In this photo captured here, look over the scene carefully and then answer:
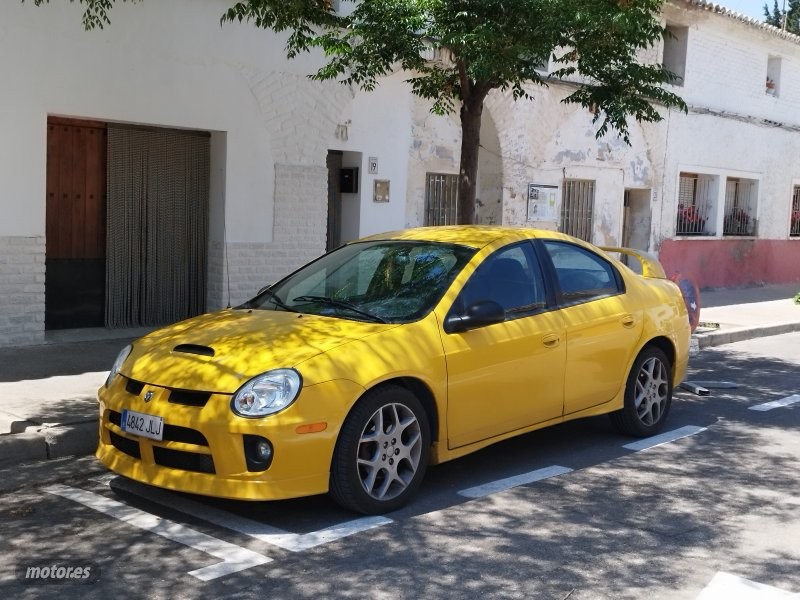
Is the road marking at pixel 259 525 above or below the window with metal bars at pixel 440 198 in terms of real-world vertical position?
below

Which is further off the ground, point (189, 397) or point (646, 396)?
point (189, 397)

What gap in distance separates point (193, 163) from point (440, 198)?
4.25m

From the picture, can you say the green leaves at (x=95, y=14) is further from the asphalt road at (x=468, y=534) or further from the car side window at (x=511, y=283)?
the car side window at (x=511, y=283)

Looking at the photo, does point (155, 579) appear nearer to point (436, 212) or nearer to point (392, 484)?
point (392, 484)

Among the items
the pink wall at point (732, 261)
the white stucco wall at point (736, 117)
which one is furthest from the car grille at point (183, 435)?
the white stucco wall at point (736, 117)

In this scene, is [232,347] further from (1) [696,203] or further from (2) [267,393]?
(1) [696,203]

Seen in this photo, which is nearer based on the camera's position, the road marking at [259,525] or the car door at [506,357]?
the road marking at [259,525]

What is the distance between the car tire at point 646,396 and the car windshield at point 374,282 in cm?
176

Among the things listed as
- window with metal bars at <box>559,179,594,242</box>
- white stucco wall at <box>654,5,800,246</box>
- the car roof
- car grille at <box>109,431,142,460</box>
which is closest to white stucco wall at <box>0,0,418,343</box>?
window with metal bars at <box>559,179,594,242</box>

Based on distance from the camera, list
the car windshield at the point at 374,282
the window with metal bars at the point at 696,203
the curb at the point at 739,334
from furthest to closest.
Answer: the window with metal bars at the point at 696,203 < the curb at the point at 739,334 < the car windshield at the point at 374,282

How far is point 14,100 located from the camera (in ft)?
31.1

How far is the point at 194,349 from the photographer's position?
217 inches

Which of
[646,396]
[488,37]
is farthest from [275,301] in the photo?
[488,37]

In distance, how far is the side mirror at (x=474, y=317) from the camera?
5.75m
